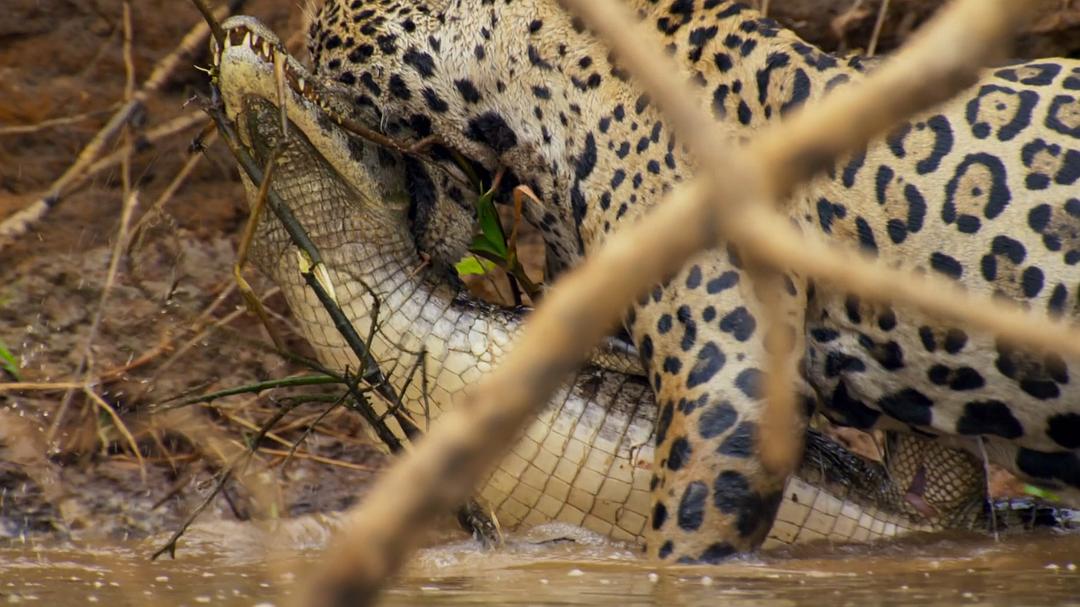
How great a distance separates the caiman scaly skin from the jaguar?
0.29m

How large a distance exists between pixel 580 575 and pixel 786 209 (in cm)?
101

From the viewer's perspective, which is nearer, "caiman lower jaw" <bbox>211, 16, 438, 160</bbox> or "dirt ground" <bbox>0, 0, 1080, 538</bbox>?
"caiman lower jaw" <bbox>211, 16, 438, 160</bbox>

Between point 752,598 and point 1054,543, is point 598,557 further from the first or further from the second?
point 1054,543

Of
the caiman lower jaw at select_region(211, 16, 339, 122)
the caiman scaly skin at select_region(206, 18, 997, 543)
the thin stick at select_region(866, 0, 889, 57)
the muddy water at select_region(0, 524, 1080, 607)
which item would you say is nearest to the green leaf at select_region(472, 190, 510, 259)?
the caiman scaly skin at select_region(206, 18, 997, 543)

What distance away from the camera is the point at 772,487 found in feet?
10.8

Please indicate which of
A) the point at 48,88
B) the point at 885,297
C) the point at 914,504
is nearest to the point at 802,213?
the point at 914,504

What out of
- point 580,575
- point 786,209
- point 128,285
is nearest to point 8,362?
point 128,285

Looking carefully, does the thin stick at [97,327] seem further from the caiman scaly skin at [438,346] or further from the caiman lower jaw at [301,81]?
the caiman lower jaw at [301,81]

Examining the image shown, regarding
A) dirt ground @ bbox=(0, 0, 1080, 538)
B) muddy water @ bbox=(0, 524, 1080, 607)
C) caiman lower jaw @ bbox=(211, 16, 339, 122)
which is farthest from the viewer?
dirt ground @ bbox=(0, 0, 1080, 538)

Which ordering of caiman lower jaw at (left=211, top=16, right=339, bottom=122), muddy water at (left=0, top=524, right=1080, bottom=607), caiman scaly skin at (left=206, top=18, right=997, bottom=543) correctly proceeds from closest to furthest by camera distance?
→ 1. muddy water at (left=0, top=524, right=1080, bottom=607)
2. caiman lower jaw at (left=211, top=16, right=339, bottom=122)
3. caiman scaly skin at (left=206, top=18, right=997, bottom=543)

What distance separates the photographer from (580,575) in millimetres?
3182

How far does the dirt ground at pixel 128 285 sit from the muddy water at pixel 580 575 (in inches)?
21.4

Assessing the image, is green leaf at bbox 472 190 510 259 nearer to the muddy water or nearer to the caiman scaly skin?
the caiman scaly skin

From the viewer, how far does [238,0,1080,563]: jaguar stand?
3305 millimetres
